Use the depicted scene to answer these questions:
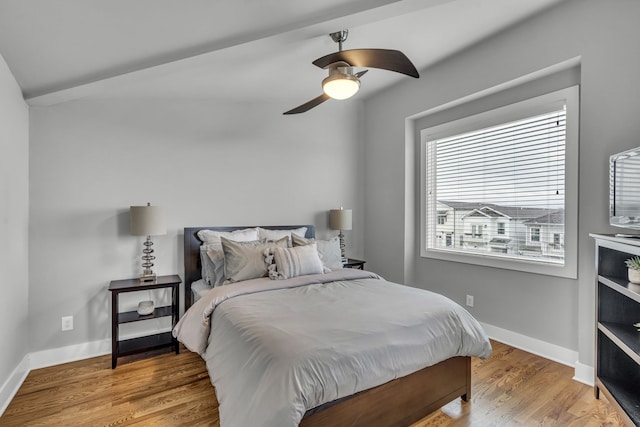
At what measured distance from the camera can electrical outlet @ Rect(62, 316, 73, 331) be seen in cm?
294

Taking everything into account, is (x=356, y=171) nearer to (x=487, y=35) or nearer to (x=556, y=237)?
(x=487, y=35)

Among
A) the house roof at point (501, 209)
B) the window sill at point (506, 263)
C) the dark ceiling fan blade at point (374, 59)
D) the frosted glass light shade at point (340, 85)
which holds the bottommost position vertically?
the window sill at point (506, 263)

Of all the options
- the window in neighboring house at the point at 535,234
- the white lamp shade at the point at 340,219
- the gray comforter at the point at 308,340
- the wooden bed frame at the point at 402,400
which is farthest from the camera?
the white lamp shade at the point at 340,219

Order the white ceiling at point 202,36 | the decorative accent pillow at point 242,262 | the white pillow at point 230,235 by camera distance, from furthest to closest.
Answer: the white pillow at point 230,235, the decorative accent pillow at point 242,262, the white ceiling at point 202,36

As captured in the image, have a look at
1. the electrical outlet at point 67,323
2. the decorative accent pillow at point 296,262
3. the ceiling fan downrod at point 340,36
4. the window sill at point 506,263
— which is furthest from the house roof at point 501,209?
the electrical outlet at point 67,323

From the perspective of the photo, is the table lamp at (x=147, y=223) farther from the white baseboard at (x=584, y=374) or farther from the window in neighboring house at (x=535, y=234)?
the white baseboard at (x=584, y=374)

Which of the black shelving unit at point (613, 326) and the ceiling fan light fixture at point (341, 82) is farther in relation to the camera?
the ceiling fan light fixture at point (341, 82)

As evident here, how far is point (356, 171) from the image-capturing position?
4.67m

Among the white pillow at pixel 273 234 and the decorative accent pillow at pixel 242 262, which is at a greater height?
the white pillow at pixel 273 234

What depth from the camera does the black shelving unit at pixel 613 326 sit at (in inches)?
81.8

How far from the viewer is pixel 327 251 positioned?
11.6 ft

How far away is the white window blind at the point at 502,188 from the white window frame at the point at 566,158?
6 cm

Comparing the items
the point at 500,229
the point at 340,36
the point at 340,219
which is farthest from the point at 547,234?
the point at 340,36

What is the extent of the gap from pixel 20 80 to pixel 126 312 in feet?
6.86
